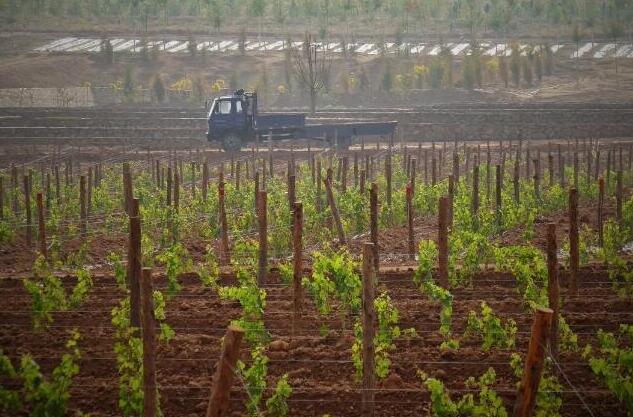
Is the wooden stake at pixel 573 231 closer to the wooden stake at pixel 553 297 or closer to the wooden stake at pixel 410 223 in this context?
the wooden stake at pixel 553 297

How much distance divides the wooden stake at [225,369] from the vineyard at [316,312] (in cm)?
1

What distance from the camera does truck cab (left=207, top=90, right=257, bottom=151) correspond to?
35531 mm

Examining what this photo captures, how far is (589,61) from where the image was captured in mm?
55312

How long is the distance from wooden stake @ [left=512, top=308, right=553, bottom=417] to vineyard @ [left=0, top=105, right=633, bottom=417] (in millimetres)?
10

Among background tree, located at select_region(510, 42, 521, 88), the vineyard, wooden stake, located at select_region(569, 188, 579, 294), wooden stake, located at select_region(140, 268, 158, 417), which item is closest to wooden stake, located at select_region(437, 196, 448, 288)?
the vineyard

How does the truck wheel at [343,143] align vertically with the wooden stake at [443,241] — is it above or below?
below

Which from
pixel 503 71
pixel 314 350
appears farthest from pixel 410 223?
pixel 503 71

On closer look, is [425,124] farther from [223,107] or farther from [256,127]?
[223,107]

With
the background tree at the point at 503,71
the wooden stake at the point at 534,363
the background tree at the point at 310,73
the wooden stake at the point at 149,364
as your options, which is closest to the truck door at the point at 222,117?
the background tree at the point at 310,73

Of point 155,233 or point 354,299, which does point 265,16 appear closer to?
point 155,233

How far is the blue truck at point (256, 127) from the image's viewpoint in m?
34.0

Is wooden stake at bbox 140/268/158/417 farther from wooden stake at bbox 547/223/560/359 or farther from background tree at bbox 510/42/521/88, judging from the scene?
background tree at bbox 510/42/521/88

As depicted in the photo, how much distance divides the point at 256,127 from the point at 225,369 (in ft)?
95.9

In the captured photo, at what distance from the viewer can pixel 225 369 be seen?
623cm
